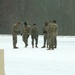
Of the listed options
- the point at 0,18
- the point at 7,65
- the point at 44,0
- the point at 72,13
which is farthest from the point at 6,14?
the point at 7,65

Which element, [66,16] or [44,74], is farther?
[66,16]

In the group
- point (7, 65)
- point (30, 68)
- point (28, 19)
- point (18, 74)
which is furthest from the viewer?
point (28, 19)

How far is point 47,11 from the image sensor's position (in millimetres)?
43781

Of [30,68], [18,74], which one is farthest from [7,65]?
[18,74]

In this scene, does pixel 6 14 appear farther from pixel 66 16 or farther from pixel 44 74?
pixel 44 74

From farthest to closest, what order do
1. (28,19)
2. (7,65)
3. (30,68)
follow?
(28,19) → (7,65) → (30,68)

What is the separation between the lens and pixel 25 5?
44.5 meters

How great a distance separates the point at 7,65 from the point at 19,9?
32.1 meters

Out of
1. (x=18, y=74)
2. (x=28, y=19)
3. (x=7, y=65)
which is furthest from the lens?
(x=28, y=19)

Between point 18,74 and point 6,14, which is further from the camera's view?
point 6,14

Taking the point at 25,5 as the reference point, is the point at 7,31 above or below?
below

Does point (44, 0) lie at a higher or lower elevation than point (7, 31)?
higher

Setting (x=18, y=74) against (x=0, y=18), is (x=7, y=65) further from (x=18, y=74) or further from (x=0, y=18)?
(x=0, y=18)

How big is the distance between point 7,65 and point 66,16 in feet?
103
